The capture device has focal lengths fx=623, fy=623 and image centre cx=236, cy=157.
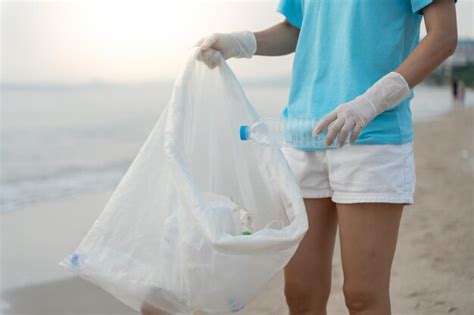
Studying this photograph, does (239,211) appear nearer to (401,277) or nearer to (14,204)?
(401,277)

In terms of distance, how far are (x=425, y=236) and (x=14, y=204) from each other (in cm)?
372

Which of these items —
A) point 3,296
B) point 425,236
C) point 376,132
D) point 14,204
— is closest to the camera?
point 376,132

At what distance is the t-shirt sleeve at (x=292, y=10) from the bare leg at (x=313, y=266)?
23.6 inches

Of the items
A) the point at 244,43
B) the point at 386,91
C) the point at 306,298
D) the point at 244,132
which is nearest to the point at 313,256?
the point at 306,298

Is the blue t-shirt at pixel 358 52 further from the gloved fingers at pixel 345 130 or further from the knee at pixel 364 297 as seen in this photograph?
the knee at pixel 364 297

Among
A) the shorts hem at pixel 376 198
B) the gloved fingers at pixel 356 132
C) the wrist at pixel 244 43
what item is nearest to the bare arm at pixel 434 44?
the gloved fingers at pixel 356 132

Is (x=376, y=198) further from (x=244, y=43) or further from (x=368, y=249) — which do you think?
(x=244, y=43)

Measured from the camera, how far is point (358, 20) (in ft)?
5.62

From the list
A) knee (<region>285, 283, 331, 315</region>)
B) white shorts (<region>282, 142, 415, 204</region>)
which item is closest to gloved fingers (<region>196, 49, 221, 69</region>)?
white shorts (<region>282, 142, 415, 204</region>)

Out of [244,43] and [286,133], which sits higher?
[244,43]

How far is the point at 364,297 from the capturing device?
1.72m

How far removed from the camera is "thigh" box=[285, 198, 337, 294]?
74.4 inches

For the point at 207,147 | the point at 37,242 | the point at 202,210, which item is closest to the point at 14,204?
the point at 37,242

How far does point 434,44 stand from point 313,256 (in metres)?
0.73
